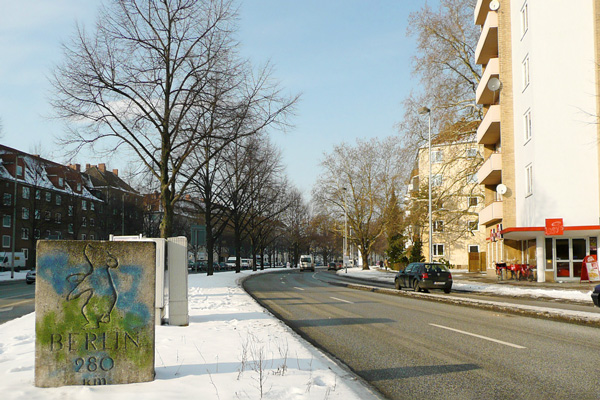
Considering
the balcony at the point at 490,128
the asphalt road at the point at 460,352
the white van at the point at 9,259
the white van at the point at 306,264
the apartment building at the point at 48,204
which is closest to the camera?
the asphalt road at the point at 460,352

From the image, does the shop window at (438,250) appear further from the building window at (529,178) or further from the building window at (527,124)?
the building window at (527,124)

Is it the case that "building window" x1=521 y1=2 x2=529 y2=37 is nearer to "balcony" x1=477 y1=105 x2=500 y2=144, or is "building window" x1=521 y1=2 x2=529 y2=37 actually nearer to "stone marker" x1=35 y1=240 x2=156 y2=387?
"balcony" x1=477 y1=105 x2=500 y2=144

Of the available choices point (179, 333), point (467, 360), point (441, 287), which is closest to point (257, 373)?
point (467, 360)

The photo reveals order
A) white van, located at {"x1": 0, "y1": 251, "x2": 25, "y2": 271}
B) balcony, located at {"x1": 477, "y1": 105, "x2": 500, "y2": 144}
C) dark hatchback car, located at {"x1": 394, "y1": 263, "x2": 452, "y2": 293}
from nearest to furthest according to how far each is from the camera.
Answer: dark hatchback car, located at {"x1": 394, "y1": 263, "x2": 452, "y2": 293}
balcony, located at {"x1": 477, "y1": 105, "x2": 500, "y2": 144}
white van, located at {"x1": 0, "y1": 251, "x2": 25, "y2": 271}

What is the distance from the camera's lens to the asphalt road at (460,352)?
6.44m

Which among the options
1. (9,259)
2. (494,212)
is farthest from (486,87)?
(9,259)

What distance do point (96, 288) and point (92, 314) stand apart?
0.27 m

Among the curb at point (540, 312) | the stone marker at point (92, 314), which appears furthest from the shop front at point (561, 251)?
the stone marker at point (92, 314)

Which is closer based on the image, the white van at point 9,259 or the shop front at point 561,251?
the shop front at point 561,251

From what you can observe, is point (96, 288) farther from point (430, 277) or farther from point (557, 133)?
point (557, 133)

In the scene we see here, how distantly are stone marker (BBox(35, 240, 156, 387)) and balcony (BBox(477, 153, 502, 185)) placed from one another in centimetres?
3338

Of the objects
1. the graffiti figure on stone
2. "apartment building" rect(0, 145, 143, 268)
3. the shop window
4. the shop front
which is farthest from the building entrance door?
"apartment building" rect(0, 145, 143, 268)

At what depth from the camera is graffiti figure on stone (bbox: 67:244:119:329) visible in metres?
5.88

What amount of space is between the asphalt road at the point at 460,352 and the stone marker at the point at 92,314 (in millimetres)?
2807
